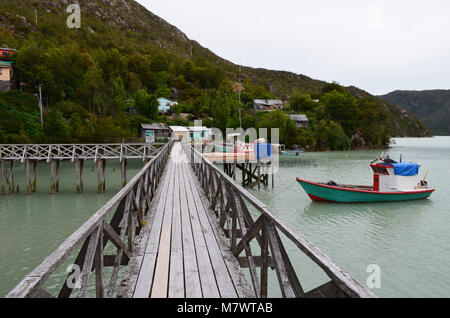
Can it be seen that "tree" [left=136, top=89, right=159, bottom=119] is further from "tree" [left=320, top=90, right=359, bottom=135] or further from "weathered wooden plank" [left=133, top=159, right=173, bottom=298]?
"weathered wooden plank" [left=133, top=159, right=173, bottom=298]

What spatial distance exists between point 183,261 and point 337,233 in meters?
11.1

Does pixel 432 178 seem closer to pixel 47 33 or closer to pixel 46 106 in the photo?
pixel 46 106

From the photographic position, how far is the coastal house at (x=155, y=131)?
58.5m

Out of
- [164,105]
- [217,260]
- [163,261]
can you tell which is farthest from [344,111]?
[163,261]

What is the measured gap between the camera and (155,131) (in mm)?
61125

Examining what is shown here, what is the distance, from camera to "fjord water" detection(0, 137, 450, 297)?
32.2 ft

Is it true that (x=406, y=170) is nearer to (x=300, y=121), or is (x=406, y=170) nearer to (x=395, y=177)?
(x=395, y=177)

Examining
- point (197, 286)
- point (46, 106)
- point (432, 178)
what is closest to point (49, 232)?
point (197, 286)

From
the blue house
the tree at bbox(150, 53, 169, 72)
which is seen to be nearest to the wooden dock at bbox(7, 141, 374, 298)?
the blue house

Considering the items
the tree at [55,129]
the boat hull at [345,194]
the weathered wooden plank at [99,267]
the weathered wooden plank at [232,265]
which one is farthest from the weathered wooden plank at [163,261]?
the tree at [55,129]

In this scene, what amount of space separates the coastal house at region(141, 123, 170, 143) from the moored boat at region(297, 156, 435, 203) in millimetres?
42498

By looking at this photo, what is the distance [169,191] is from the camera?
33.4 ft

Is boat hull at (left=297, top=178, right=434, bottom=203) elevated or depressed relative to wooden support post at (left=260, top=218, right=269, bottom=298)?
depressed

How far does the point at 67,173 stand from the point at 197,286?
3383 centimetres
